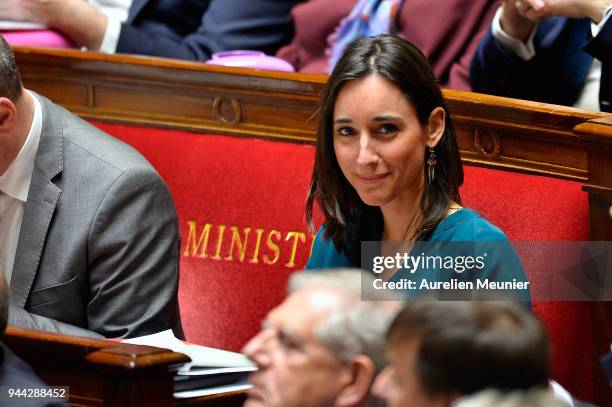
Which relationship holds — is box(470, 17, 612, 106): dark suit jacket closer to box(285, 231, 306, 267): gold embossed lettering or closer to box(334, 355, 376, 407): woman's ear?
box(285, 231, 306, 267): gold embossed lettering

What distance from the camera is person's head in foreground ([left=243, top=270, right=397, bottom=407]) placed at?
138cm

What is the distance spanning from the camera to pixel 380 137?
1.90 m

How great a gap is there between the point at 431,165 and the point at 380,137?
0.10 meters

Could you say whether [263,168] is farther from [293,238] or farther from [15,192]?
[15,192]

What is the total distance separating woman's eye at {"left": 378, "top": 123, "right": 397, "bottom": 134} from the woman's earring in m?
0.08

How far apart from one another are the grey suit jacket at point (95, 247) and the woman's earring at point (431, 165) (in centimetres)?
55

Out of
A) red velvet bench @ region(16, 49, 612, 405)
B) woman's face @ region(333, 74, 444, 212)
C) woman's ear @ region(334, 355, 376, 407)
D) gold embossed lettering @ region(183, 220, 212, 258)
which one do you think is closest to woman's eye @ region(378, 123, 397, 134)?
woman's face @ region(333, 74, 444, 212)

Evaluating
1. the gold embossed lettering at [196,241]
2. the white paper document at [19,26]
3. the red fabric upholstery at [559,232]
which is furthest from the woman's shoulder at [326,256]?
the white paper document at [19,26]

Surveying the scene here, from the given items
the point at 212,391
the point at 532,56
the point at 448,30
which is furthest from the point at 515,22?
the point at 212,391

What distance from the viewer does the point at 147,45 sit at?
3.07 metres

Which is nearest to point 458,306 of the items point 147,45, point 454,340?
point 454,340

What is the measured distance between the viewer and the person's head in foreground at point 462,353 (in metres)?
1.15

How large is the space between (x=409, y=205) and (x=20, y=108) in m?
0.76

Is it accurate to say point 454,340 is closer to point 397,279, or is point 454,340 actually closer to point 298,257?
point 397,279
